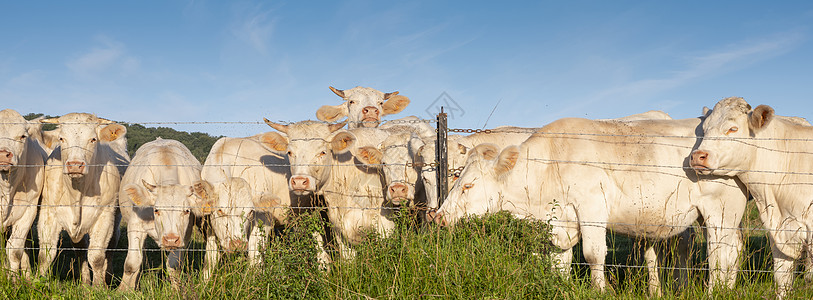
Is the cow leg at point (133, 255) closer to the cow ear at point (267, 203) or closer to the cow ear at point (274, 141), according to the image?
the cow ear at point (267, 203)

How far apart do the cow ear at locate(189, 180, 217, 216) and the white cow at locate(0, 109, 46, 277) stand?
1.75 m

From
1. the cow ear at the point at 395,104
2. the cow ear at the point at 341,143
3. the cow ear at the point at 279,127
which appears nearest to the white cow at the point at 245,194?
the cow ear at the point at 279,127

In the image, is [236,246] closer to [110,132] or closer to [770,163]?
[110,132]

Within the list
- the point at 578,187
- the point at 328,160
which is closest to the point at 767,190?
the point at 578,187

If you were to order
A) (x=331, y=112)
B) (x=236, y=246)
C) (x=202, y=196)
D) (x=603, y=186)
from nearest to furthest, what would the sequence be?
1. (x=236, y=246)
2. (x=603, y=186)
3. (x=202, y=196)
4. (x=331, y=112)

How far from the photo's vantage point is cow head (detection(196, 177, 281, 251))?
629 cm

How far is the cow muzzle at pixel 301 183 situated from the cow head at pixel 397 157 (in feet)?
2.15

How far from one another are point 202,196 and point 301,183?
1.05 meters

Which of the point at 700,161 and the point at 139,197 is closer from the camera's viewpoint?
the point at 700,161

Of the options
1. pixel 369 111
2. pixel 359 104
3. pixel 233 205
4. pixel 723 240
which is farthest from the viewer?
pixel 359 104

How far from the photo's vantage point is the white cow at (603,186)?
5.95 metres

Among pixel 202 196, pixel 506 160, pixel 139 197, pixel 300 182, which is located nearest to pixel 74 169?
pixel 139 197

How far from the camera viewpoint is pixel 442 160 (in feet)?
19.8

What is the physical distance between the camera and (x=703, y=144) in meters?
5.89
